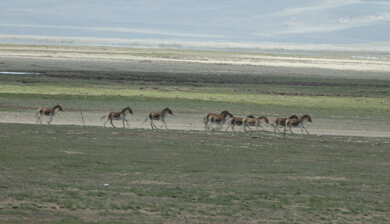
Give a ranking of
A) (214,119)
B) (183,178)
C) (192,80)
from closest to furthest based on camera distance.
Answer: (183,178) < (214,119) < (192,80)

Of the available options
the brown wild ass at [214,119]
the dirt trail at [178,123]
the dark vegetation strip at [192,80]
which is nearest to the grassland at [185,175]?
the dirt trail at [178,123]

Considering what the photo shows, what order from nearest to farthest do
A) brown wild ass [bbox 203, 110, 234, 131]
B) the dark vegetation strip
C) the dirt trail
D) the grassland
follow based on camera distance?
the grassland, brown wild ass [bbox 203, 110, 234, 131], the dirt trail, the dark vegetation strip

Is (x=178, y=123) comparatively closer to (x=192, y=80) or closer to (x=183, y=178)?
(x=183, y=178)

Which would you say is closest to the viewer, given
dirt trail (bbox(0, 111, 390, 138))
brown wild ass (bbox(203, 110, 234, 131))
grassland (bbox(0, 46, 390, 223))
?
grassland (bbox(0, 46, 390, 223))

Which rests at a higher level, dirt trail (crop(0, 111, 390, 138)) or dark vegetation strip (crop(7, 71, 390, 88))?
dark vegetation strip (crop(7, 71, 390, 88))

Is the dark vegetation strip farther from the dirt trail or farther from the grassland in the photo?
the dirt trail

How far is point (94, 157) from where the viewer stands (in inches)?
692

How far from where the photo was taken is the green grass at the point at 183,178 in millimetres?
11898

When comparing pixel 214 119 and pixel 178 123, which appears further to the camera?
pixel 178 123

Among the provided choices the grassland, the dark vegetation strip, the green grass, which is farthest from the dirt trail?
the dark vegetation strip

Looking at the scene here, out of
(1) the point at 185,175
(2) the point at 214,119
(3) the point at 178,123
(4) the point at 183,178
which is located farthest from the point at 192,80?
(4) the point at 183,178

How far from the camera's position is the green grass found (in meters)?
11.9

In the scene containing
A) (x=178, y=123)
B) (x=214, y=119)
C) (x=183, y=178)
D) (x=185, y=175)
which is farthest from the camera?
(x=178, y=123)

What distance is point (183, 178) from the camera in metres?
15.3
